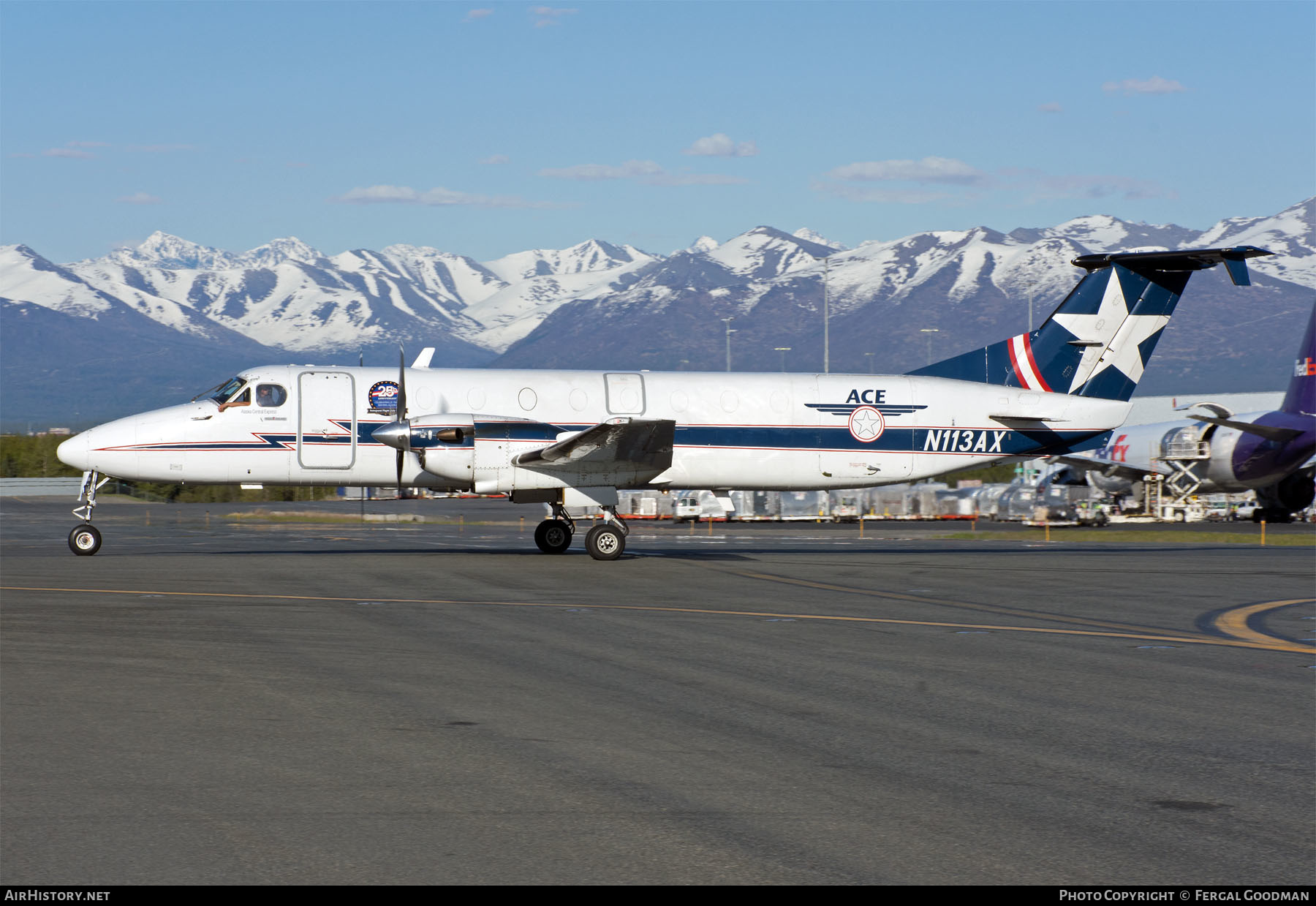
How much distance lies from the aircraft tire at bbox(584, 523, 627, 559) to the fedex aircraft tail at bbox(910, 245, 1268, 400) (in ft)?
29.1

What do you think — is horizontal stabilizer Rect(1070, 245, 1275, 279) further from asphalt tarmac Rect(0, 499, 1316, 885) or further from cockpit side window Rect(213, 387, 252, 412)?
cockpit side window Rect(213, 387, 252, 412)

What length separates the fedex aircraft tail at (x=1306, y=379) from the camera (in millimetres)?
46469

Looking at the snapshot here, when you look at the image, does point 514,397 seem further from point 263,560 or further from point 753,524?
point 753,524

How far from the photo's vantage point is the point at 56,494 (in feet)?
228

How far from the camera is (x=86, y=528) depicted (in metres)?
25.2

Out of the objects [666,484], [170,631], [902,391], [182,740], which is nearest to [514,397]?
[666,484]

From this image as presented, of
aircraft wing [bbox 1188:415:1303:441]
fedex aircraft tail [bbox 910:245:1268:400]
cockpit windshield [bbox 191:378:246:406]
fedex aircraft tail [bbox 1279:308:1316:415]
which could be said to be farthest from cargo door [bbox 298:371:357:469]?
fedex aircraft tail [bbox 1279:308:1316:415]

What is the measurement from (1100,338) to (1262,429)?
2165 centimetres

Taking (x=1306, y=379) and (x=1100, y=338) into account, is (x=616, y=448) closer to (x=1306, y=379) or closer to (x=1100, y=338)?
(x=1100, y=338)

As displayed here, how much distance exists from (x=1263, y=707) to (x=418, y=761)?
6.57 m

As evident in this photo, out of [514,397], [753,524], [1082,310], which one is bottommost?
[753,524]

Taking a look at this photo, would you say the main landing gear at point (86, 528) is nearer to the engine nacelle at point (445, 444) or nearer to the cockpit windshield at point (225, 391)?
the cockpit windshield at point (225, 391)

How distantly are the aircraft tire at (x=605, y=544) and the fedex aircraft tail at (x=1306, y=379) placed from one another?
32.5 meters

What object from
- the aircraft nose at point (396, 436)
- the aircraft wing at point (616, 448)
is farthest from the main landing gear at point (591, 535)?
the aircraft nose at point (396, 436)
